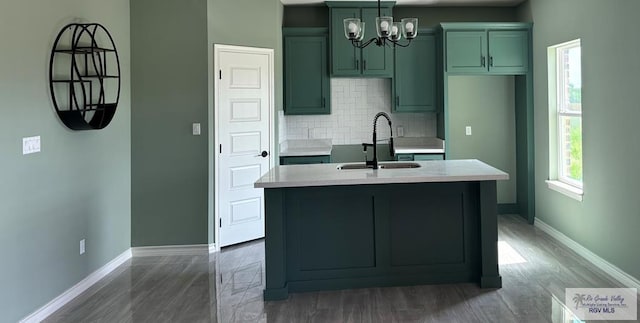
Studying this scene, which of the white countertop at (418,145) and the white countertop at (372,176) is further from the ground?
the white countertop at (418,145)

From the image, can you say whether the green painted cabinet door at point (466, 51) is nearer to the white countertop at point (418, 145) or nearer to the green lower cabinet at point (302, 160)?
the white countertop at point (418, 145)

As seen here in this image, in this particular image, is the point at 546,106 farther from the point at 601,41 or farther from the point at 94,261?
the point at 94,261

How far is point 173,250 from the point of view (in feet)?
15.3

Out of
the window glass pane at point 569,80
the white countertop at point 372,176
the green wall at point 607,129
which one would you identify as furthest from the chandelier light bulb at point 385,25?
the window glass pane at point 569,80

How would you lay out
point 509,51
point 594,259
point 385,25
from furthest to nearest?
point 509,51 → point 594,259 → point 385,25

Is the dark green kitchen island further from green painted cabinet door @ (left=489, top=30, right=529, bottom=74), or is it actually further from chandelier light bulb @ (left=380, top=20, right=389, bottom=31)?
green painted cabinet door @ (left=489, top=30, right=529, bottom=74)

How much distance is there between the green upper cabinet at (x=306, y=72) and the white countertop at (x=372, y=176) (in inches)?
87.4

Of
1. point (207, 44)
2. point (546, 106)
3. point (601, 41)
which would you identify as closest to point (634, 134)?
point (601, 41)

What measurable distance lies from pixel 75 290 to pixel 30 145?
1259mm

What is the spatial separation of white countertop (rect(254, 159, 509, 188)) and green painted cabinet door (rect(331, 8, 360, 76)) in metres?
2.38

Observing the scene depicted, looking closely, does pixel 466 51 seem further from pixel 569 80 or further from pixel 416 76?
pixel 569 80

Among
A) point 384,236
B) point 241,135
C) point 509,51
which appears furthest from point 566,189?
point 241,135

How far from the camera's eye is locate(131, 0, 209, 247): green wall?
4535 mm

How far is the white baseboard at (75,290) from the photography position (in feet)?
10.2
